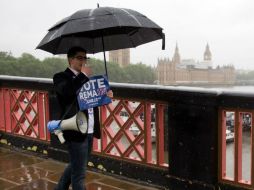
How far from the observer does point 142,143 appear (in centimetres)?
471

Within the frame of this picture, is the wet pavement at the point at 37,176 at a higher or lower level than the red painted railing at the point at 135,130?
lower

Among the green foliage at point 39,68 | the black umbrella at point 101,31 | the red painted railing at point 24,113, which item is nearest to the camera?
the black umbrella at point 101,31

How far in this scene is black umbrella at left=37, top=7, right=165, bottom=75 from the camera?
279 centimetres

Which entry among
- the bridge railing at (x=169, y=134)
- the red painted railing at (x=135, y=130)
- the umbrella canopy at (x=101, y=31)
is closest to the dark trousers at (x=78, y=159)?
the umbrella canopy at (x=101, y=31)

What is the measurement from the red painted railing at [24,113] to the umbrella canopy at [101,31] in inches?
93.9

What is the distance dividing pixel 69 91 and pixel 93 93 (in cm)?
18

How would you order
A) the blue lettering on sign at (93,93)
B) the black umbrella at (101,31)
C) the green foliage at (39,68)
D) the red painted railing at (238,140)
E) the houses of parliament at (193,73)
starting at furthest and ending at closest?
the green foliage at (39,68) → the houses of parliament at (193,73) → the red painted railing at (238,140) → the blue lettering on sign at (93,93) → the black umbrella at (101,31)

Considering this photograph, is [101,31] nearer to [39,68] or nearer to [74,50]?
[74,50]

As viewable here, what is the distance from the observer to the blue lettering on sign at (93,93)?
2916 millimetres

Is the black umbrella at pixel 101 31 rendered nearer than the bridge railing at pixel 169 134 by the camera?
Yes

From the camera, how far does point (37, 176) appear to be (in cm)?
500

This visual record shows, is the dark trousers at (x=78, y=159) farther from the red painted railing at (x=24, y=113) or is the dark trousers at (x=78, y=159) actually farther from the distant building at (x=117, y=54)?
the red painted railing at (x=24, y=113)

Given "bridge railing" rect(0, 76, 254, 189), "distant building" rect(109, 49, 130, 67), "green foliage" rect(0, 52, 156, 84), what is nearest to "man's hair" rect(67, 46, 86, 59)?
"distant building" rect(109, 49, 130, 67)

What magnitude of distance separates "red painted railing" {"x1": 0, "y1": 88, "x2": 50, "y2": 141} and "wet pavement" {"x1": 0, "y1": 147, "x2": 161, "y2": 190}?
42 centimetres
